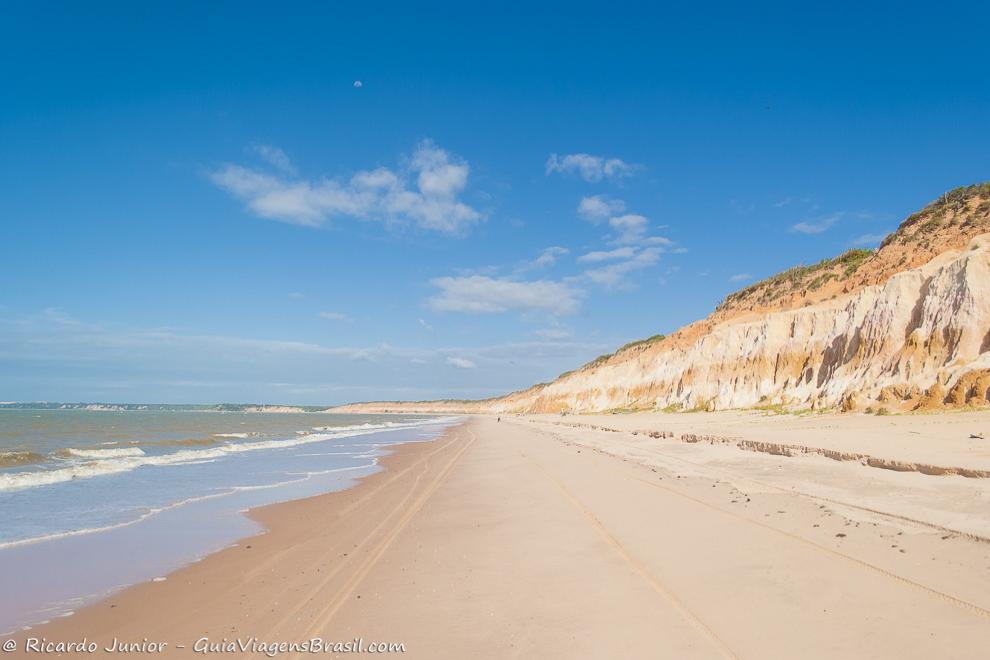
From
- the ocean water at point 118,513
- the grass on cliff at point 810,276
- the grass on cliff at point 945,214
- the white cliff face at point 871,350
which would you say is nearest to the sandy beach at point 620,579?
the ocean water at point 118,513

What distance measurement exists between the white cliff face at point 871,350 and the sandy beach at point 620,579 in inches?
406

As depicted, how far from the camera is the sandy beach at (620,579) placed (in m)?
4.57

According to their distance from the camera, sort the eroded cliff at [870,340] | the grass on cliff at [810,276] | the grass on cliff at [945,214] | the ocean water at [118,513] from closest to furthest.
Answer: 1. the ocean water at [118,513]
2. the eroded cliff at [870,340]
3. the grass on cliff at [945,214]
4. the grass on cliff at [810,276]

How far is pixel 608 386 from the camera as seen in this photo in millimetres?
72125

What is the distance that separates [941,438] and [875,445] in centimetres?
148

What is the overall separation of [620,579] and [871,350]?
930 inches

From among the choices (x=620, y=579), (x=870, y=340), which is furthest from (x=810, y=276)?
(x=620, y=579)

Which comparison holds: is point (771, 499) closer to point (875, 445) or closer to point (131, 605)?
point (875, 445)

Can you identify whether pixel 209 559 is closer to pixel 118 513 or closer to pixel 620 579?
pixel 118 513

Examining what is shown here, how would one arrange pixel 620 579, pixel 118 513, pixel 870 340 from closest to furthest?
pixel 620 579 → pixel 118 513 → pixel 870 340

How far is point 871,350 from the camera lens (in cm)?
2420

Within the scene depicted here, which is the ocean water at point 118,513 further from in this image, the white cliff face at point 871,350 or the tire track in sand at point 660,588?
the white cliff face at point 871,350

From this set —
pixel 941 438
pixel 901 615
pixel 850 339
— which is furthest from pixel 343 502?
pixel 850 339

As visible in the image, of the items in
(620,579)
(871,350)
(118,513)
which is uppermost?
(871,350)
